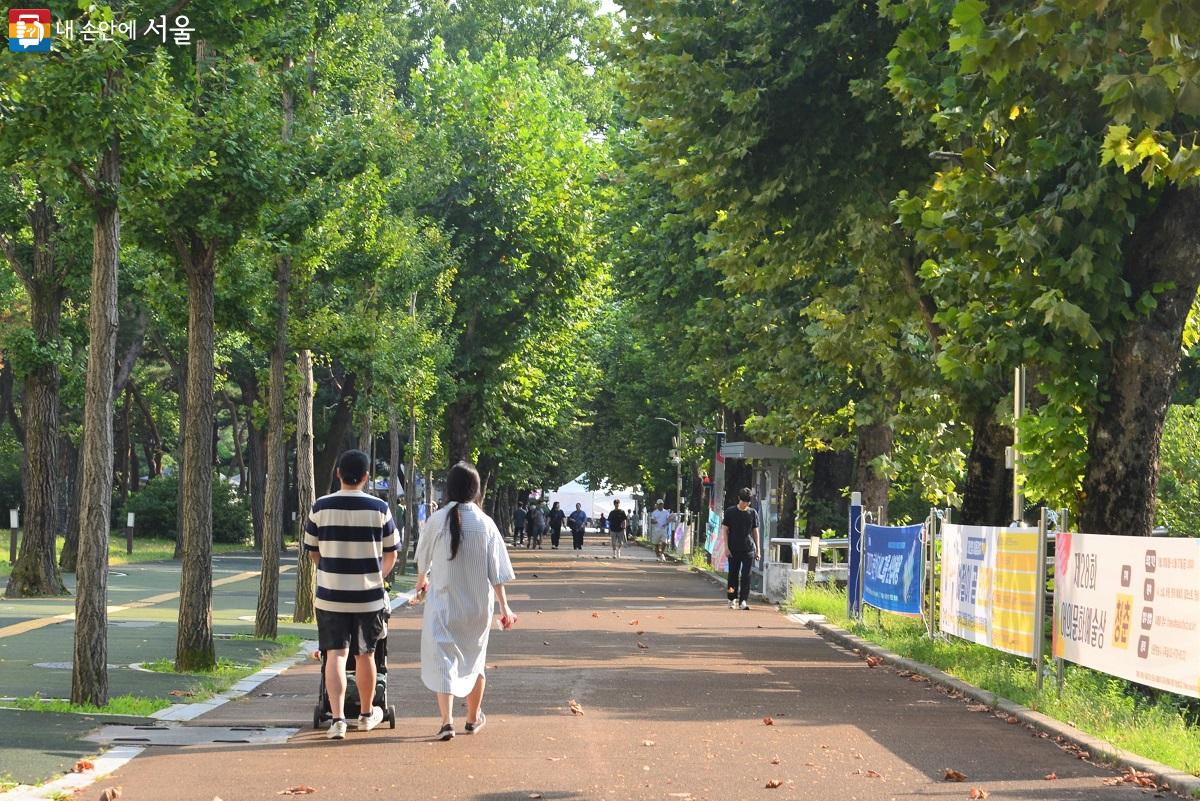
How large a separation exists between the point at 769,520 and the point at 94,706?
23.8 metres

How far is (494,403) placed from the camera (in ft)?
174

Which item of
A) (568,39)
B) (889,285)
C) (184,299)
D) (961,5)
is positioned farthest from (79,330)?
(568,39)

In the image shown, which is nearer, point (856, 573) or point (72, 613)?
point (72, 613)

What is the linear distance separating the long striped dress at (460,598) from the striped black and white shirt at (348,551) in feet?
1.01

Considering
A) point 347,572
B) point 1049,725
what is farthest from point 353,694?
point 1049,725

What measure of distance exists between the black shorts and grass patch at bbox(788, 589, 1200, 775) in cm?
474

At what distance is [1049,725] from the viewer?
42.3ft

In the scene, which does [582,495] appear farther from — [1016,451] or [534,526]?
[1016,451]

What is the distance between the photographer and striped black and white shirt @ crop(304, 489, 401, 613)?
11.6 m

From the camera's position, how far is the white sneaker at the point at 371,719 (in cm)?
1190

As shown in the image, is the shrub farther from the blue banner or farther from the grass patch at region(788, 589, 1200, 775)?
the grass patch at region(788, 589, 1200, 775)

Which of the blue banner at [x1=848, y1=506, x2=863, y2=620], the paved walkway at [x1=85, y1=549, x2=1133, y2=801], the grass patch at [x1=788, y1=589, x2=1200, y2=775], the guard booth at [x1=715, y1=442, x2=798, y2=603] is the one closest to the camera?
the paved walkway at [x1=85, y1=549, x2=1133, y2=801]

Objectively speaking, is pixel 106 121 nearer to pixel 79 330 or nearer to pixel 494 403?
pixel 79 330

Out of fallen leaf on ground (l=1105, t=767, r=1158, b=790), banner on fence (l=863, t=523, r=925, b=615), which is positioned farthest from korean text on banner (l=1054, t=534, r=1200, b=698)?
banner on fence (l=863, t=523, r=925, b=615)
